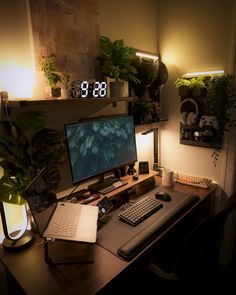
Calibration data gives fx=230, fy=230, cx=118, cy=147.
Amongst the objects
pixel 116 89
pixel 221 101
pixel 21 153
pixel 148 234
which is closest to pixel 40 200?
pixel 21 153

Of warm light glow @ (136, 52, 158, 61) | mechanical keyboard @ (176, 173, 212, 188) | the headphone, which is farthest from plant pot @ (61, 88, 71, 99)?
mechanical keyboard @ (176, 173, 212, 188)

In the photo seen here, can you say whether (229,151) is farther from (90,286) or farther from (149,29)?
(90,286)

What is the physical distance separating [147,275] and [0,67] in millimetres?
1401

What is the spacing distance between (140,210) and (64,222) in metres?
0.54

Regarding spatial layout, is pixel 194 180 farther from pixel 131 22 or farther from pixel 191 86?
pixel 131 22

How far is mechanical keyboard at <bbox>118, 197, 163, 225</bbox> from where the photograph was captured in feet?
4.65

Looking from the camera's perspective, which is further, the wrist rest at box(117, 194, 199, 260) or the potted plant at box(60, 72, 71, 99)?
the potted plant at box(60, 72, 71, 99)

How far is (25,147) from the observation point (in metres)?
1.22

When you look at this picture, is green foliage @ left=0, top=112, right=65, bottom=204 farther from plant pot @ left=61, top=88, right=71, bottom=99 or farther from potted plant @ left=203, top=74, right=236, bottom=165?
potted plant @ left=203, top=74, right=236, bottom=165

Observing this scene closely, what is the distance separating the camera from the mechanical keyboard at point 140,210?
4.65 ft

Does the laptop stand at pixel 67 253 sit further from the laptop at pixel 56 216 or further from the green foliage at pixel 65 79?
the green foliage at pixel 65 79

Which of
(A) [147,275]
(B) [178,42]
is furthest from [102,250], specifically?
(B) [178,42]

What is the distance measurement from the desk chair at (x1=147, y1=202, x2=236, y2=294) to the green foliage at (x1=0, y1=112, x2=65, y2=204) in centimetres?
82

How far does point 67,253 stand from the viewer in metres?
1.18
